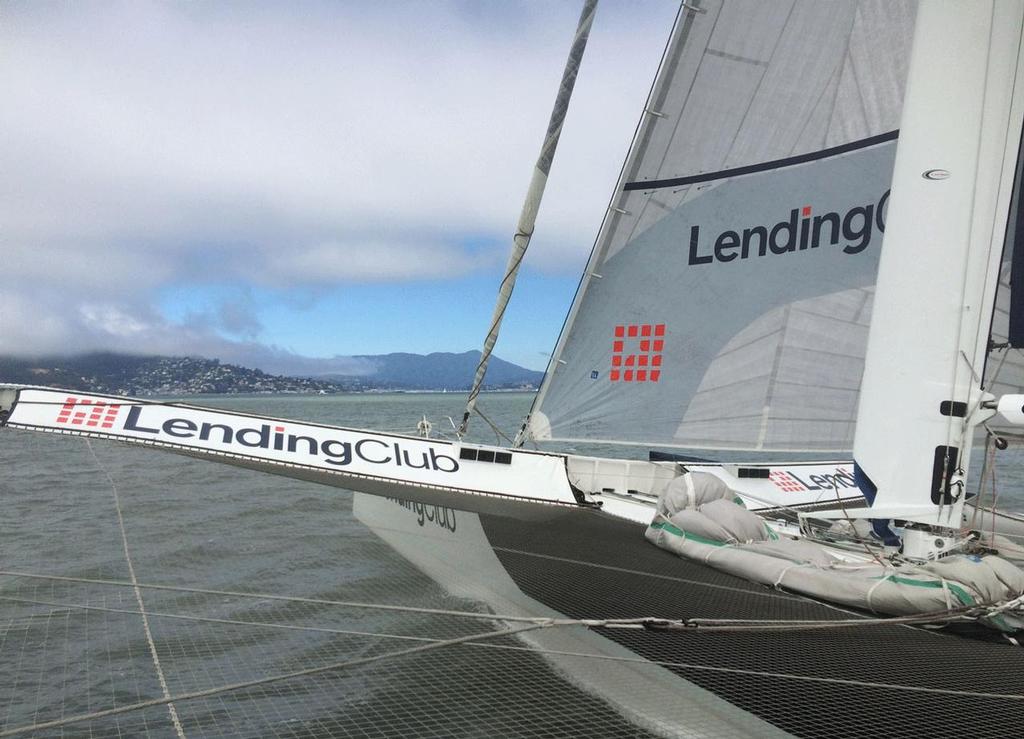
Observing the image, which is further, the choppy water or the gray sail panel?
the gray sail panel

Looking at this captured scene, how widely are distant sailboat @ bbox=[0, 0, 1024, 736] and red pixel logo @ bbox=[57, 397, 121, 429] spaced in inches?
0.7

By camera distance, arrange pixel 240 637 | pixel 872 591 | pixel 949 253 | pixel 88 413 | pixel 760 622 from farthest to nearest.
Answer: pixel 240 637 → pixel 88 413 → pixel 949 253 → pixel 872 591 → pixel 760 622

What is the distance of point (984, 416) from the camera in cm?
358

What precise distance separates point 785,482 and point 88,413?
5406mm

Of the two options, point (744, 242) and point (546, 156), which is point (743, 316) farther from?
point (546, 156)

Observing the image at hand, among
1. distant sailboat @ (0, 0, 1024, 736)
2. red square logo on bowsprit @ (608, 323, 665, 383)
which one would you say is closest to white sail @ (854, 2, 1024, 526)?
distant sailboat @ (0, 0, 1024, 736)

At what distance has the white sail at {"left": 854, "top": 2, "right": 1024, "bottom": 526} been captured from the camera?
362 cm

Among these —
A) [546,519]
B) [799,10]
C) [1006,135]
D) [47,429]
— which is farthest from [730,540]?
[799,10]

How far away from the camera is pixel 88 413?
4.33 metres

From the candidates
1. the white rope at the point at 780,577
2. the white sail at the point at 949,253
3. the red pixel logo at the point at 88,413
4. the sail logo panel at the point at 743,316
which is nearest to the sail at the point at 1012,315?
the white sail at the point at 949,253

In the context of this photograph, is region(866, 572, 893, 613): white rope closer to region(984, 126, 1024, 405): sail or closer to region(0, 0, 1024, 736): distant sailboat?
region(0, 0, 1024, 736): distant sailboat

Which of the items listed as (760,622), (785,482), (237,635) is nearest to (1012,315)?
(785,482)

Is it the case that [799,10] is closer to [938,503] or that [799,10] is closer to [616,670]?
[938,503]

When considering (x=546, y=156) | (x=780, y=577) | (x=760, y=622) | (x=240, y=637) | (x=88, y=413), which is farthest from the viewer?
(x=546, y=156)
